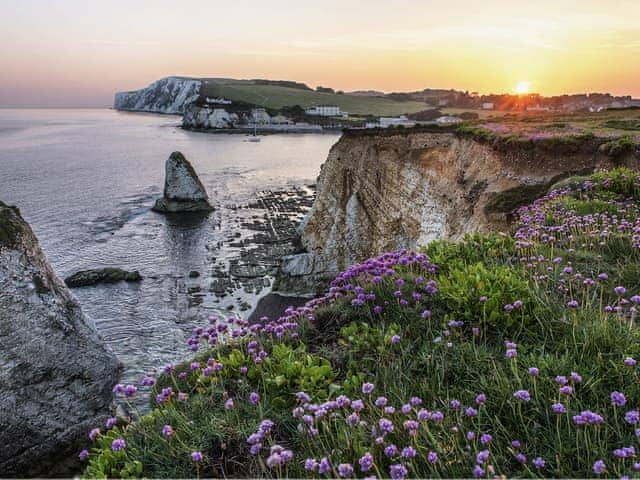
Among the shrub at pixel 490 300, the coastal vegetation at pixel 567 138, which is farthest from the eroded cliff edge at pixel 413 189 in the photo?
the shrub at pixel 490 300

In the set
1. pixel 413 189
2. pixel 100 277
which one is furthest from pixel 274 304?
pixel 100 277

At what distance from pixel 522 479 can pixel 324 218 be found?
29001 millimetres

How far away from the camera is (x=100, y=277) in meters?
30.5

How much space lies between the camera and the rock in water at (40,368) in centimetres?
Result: 1253

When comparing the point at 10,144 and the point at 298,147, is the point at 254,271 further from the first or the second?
the point at 10,144

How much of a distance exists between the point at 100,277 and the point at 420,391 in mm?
30455

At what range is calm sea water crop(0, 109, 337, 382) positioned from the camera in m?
24.5

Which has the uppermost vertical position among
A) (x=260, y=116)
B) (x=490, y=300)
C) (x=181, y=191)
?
(x=260, y=116)

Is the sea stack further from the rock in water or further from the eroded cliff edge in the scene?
the rock in water

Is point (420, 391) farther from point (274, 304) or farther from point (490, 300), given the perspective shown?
point (274, 304)

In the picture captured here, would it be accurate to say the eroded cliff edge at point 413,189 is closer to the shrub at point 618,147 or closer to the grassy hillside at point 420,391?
the shrub at point 618,147

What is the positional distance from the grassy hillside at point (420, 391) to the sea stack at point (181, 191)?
156 ft

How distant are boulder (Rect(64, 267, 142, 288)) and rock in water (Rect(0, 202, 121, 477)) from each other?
1701cm

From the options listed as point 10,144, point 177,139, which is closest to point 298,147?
Answer: point 177,139
